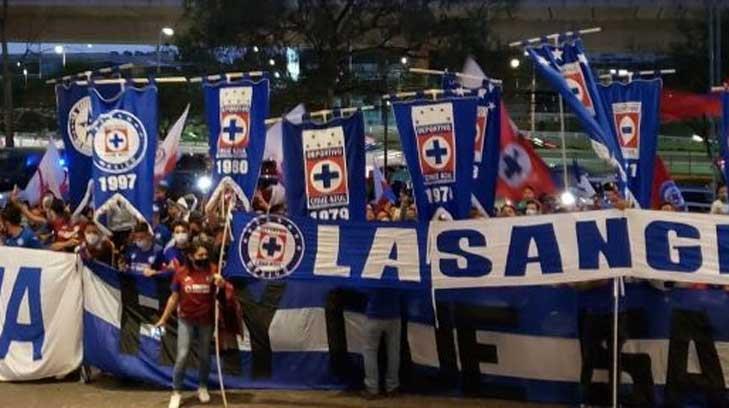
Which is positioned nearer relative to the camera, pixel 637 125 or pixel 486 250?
pixel 486 250

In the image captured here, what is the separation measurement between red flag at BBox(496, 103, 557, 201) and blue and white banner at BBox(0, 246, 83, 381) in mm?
4971

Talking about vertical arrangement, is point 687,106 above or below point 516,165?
above

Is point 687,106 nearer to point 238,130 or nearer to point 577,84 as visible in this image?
point 577,84

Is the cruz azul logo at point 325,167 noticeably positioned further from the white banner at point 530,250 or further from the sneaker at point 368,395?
the sneaker at point 368,395

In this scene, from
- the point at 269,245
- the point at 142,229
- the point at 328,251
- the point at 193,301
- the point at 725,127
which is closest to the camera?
the point at 725,127

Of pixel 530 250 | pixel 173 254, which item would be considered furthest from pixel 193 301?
pixel 530 250

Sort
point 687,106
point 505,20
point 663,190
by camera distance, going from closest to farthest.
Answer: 1. point 663,190
2. point 687,106
3. point 505,20

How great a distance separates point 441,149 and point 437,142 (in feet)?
0.25

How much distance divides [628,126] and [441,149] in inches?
86.7

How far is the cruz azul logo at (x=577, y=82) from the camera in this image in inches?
367

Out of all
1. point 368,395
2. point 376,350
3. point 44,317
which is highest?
point 44,317

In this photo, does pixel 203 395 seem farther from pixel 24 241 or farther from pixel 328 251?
pixel 24 241

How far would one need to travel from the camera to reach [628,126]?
10.5 meters

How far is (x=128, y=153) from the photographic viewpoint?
34.1 feet
